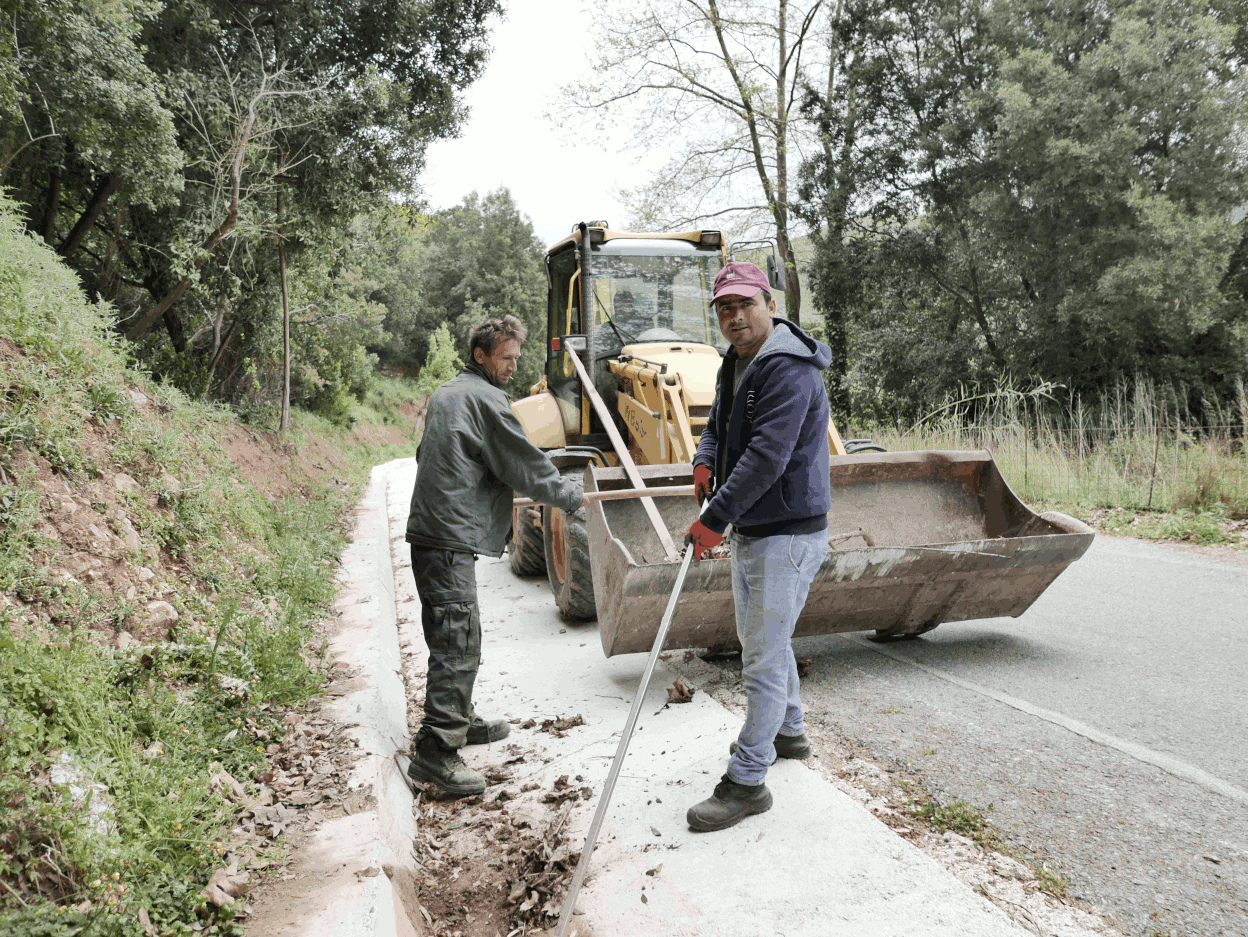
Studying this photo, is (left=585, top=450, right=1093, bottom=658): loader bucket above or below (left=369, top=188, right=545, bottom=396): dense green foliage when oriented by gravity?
below

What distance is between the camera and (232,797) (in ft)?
10.6

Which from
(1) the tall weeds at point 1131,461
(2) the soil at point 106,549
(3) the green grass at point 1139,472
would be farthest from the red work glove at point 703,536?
(1) the tall weeds at point 1131,461

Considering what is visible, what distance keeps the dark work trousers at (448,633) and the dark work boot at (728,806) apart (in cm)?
125

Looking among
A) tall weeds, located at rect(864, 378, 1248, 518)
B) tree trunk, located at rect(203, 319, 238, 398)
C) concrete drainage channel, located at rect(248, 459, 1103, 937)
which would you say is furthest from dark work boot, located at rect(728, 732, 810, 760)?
tree trunk, located at rect(203, 319, 238, 398)

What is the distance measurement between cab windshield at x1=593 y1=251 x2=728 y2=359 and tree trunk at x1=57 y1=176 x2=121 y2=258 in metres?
5.17

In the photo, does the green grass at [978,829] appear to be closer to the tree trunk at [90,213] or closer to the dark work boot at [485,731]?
the dark work boot at [485,731]

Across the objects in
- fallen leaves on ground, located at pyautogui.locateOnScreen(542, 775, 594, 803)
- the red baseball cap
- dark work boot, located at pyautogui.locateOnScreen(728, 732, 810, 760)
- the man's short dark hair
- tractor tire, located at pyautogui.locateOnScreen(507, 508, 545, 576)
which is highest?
the red baseball cap

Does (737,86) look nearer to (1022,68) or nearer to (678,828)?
(1022,68)

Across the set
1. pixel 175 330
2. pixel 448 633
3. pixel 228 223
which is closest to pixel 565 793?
pixel 448 633

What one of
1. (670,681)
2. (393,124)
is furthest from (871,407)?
(670,681)

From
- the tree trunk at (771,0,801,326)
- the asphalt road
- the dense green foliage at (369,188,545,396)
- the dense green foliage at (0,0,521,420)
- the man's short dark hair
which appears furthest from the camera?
the dense green foliage at (369,188,545,396)

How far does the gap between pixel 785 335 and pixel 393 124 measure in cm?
958

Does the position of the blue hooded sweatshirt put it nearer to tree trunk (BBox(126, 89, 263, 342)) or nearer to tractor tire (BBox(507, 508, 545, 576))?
tractor tire (BBox(507, 508, 545, 576))

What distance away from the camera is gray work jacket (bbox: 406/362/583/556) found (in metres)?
3.82
